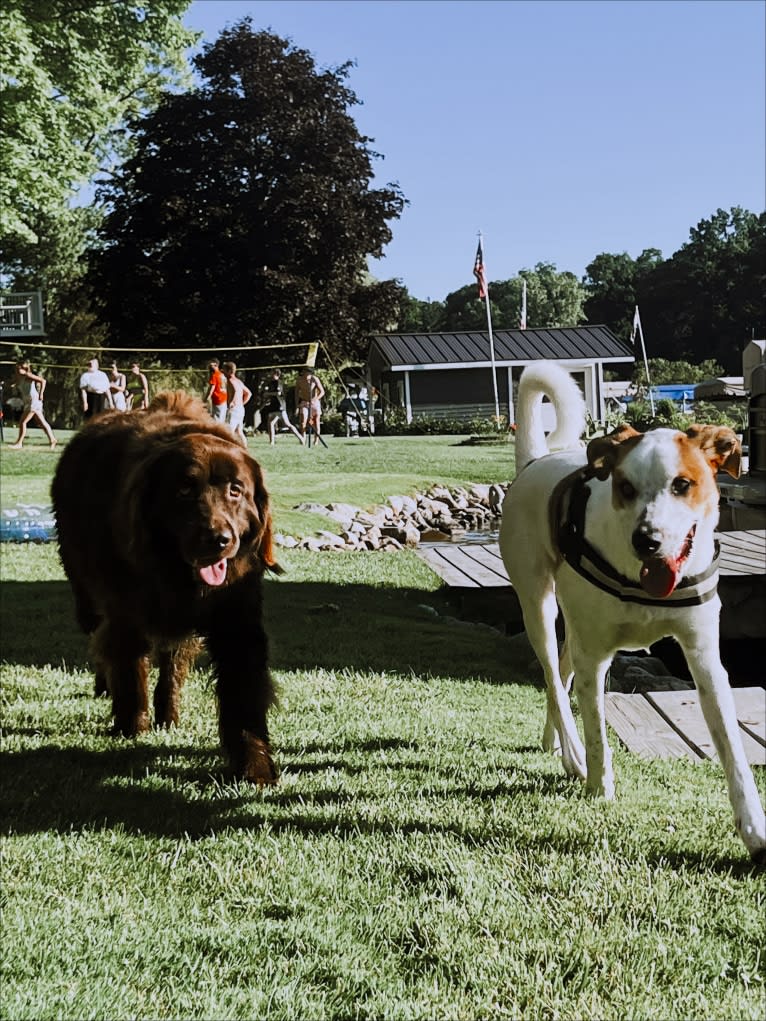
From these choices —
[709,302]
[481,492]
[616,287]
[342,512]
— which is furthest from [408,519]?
[616,287]

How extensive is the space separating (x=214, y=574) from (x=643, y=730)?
→ 7.24 feet

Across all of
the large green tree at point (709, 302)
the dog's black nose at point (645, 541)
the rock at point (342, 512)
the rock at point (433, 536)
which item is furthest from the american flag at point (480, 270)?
the large green tree at point (709, 302)

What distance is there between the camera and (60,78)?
24.1 m

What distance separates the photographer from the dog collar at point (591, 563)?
3.02 metres

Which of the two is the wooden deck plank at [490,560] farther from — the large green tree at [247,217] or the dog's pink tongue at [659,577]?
the large green tree at [247,217]

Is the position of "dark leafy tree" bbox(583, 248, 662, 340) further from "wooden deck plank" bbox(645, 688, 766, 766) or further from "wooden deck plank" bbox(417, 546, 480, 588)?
"wooden deck plank" bbox(645, 688, 766, 766)

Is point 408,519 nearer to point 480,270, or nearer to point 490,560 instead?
point 490,560

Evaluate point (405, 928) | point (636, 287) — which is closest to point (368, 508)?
point (405, 928)

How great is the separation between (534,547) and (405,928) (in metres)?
1.65

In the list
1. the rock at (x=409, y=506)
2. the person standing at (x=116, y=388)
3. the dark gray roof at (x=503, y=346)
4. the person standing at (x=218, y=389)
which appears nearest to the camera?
the rock at (x=409, y=506)

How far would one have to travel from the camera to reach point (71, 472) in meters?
4.77

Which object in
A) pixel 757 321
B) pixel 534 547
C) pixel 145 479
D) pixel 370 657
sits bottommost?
pixel 370 657

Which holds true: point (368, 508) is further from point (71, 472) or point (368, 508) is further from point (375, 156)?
point (375, 156)

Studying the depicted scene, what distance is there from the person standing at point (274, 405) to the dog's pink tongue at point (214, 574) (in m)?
21.5
